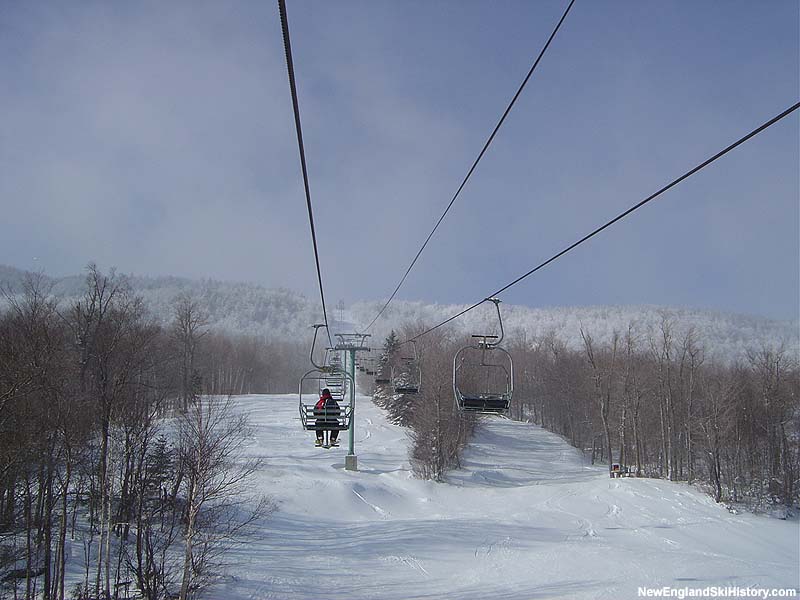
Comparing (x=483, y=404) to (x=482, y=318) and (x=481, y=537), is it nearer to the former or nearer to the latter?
(x=481, y=537)

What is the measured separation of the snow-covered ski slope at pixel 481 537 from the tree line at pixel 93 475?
267 cm

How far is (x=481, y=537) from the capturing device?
90.4ft

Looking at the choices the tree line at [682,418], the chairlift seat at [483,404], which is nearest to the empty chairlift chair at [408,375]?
the tree line at [682,418]

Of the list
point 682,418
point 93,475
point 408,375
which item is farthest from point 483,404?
point 682,418

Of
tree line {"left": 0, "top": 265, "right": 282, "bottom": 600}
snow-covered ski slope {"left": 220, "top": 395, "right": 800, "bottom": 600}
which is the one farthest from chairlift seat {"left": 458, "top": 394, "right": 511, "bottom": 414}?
snow-covered ski slope {"left": 220, "top": 395, "right": 800, "bottom": 600}

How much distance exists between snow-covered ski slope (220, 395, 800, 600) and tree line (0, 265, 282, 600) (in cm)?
267

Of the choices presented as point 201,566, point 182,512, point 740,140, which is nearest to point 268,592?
point 201,566

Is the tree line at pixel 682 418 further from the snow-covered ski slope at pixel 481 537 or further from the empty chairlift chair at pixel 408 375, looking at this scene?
the snow-covered ski slope at pixel 481 537

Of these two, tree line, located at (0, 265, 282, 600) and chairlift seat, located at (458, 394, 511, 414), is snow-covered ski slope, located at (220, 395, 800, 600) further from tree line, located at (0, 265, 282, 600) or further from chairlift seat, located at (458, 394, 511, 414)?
chairlift seat, located at (458, 394, 511, 414)

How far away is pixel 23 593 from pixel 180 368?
47453 millimetres

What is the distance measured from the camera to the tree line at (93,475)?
1762 cm

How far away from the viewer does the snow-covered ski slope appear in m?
21.5

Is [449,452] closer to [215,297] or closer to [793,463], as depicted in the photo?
[793,463]

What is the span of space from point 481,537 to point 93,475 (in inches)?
651
